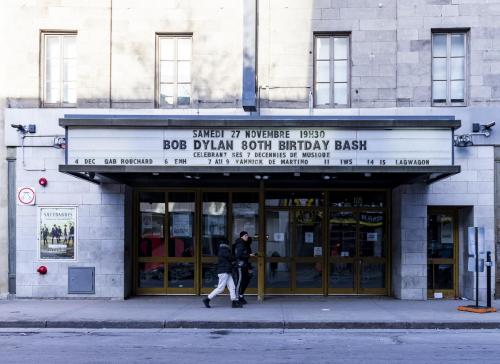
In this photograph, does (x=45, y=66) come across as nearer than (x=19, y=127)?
No

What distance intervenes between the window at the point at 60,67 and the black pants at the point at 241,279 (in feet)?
20.4

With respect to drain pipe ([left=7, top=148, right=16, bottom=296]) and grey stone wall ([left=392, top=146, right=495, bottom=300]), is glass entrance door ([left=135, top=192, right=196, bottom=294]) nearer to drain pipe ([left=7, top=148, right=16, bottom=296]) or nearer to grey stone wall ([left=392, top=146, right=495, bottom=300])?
drain pipe ([left=7, top=148, right=16, bottom=296])

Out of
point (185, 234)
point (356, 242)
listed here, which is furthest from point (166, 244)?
point (356, 242)

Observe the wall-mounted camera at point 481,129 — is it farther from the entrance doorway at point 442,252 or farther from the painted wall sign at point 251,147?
the painted wall sign at point 251,147

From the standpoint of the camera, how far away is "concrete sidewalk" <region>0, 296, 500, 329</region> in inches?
525

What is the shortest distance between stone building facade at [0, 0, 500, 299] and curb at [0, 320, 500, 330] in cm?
352

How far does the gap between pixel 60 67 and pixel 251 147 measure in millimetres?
6257

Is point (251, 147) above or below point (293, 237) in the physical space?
above

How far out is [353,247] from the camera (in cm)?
1797

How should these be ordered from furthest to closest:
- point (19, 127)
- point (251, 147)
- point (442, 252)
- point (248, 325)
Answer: point (442, 252) → point (19, 127) → point (251, 147) → point (248, 325)

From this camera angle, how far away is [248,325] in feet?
43.8

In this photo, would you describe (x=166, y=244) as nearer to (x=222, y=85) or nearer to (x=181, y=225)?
(x=181, y=225)

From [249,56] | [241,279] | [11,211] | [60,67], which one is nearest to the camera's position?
[241,279]

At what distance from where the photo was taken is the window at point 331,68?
56.8 feet
